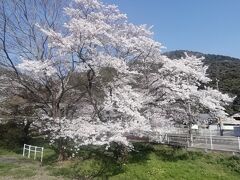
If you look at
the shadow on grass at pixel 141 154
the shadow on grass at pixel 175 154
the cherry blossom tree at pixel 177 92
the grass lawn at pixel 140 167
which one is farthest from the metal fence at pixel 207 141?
the shadow on grass at pixel 141 154

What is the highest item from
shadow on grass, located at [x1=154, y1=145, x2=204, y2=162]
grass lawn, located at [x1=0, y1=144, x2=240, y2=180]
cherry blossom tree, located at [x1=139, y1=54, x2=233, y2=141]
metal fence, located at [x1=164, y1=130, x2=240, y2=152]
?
cherry blossom tree, located at [x1=139, y1=54, x2=233, y2=141]

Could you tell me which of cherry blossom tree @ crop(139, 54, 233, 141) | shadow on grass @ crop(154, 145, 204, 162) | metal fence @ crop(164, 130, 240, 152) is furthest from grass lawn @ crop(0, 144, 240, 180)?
cherry blossom tree @ crop(139, 54, 233, 141)

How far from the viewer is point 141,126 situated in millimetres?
14977

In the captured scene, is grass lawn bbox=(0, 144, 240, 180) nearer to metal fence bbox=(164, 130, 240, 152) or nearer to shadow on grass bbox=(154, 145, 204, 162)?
shadow on grass bbox=(154, 145, 204, 162)

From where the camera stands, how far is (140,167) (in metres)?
15.7

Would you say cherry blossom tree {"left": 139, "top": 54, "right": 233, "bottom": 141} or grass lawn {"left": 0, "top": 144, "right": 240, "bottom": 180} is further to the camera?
cherry blossom tree {"left": 139, "top": 54, "right": 233, "bottom": 141}

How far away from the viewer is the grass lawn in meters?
14.2

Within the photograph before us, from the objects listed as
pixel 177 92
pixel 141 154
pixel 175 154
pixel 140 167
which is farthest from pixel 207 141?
pixel 140 167

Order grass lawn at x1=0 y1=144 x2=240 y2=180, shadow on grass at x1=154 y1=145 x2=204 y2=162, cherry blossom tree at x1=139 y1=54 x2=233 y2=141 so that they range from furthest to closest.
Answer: shadow on grass at x1=154 y1=145 x2=204 y2=162 < cherry blossom tree at x1=139 y1=54 x2=233 y2=141 < grass lawn at x1=0 y1=144 x2=240 y2=180

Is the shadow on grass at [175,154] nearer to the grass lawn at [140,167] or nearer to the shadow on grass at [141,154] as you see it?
the grass lawn at [140,167]

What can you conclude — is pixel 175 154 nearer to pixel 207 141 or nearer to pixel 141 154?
pixel 141 154

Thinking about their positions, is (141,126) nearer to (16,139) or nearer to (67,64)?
(67,64)

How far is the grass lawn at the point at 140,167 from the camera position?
14.2 m

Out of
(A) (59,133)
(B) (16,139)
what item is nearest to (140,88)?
(A) (59,133)
